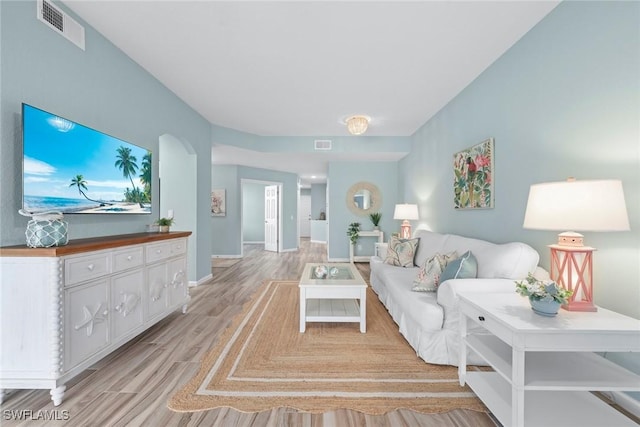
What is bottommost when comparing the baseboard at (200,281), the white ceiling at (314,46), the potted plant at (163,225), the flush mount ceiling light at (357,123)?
the baseboard at (200,281)

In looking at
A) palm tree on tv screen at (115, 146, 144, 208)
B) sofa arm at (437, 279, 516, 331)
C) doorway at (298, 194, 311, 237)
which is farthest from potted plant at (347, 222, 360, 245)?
doorway at (298, 194, 311, 237)

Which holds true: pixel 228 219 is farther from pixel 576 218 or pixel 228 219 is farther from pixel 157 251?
pixel 576 218

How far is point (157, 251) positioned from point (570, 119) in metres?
3.50

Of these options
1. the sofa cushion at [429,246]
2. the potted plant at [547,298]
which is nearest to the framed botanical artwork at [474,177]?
the sofa cushion at [429,246]

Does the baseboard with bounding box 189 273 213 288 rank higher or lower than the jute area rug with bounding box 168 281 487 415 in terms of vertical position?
higher

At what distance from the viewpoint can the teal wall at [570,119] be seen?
151 cm

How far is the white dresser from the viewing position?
4.90 feet

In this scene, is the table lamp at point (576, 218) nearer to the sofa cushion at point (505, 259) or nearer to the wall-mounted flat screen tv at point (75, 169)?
the sofa cushion at point (505, 259)

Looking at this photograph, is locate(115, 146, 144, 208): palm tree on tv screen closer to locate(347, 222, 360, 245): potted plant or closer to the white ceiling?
the white ceiling

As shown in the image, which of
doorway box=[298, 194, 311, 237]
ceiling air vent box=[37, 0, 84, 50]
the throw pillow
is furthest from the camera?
doorway box=[298, 194, 311, 237]

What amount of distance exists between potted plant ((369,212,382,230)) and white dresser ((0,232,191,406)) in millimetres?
4828

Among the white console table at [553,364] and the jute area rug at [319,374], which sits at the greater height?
the white console table at [553,364]

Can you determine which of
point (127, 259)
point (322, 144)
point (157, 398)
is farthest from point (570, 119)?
point (322, 144)

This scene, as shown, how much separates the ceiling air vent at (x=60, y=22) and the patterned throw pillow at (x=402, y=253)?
3.73 m
